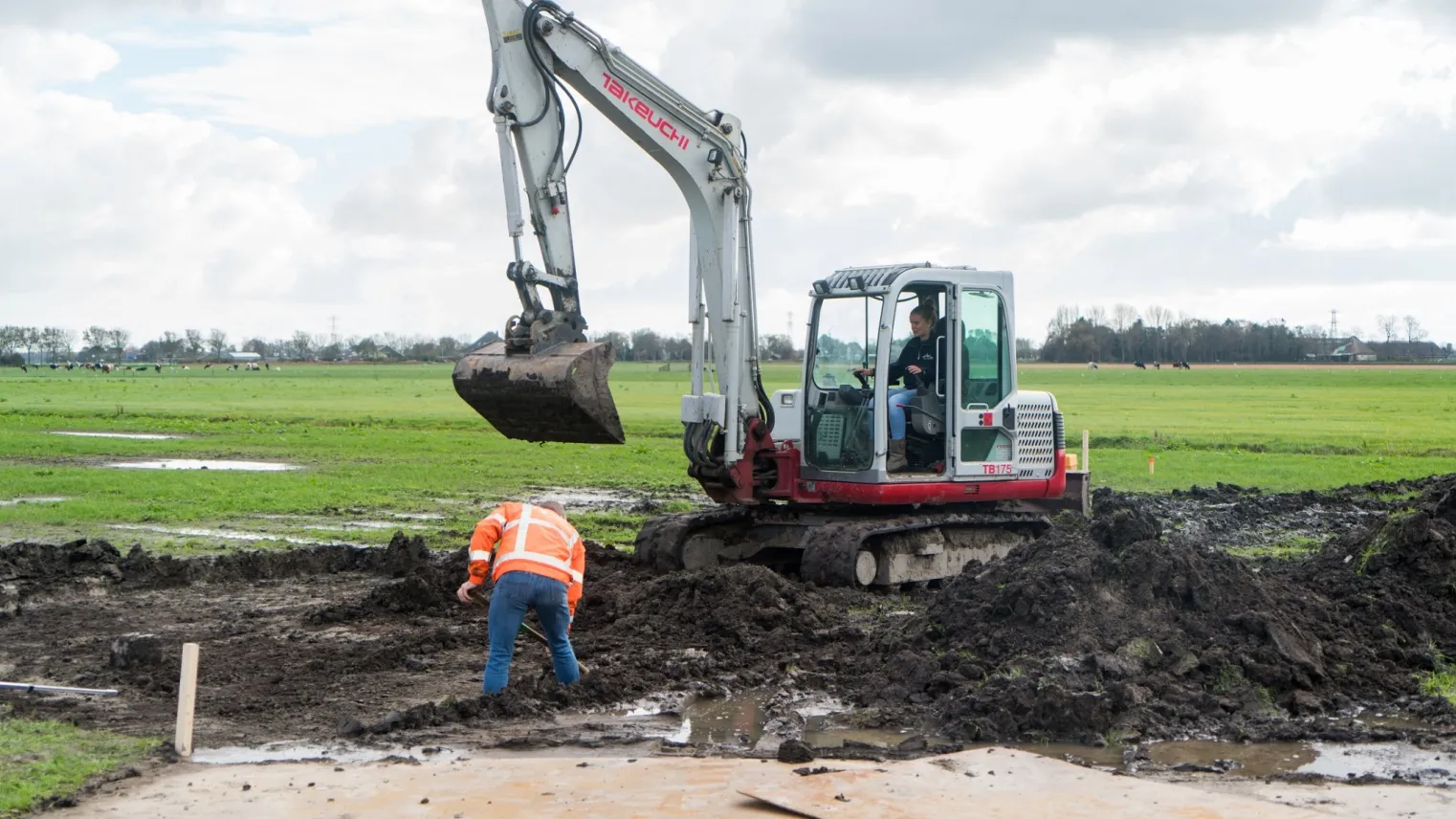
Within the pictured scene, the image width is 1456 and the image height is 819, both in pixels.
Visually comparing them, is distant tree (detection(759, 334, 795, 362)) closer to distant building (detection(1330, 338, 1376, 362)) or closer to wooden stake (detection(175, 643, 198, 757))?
wooden stake (detection(175, 643, 198, 757))

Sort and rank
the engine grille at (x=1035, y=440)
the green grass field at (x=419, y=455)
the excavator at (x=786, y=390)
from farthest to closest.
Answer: the green grass field at (x=419, y=455), the engine grille at (x=1035, y=440), the excavator at (x=786, y=390)

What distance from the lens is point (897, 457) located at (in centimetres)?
1402

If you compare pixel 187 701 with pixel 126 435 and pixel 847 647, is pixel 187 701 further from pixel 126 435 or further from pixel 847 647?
pixel 126 435

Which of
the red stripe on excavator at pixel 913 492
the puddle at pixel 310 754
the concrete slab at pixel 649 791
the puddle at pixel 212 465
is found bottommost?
the puddle at pixel 310 754

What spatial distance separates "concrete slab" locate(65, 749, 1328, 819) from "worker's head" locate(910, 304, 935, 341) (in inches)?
244

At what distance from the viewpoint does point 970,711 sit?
927 cm

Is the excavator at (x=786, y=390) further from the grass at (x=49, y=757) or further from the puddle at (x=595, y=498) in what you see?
the puddle at (x=595, y=498)

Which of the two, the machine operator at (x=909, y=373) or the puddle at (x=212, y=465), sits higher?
the machine operator at (x=909, y=373)

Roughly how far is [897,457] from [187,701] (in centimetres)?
753

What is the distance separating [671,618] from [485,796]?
4.54 meters

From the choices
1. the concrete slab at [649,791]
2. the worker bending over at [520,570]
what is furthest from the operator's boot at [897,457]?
→ the concrete slab at [649,791]

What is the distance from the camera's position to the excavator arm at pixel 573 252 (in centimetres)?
1173

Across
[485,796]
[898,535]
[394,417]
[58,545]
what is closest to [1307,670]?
[898,535]

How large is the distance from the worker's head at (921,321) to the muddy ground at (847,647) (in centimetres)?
243
